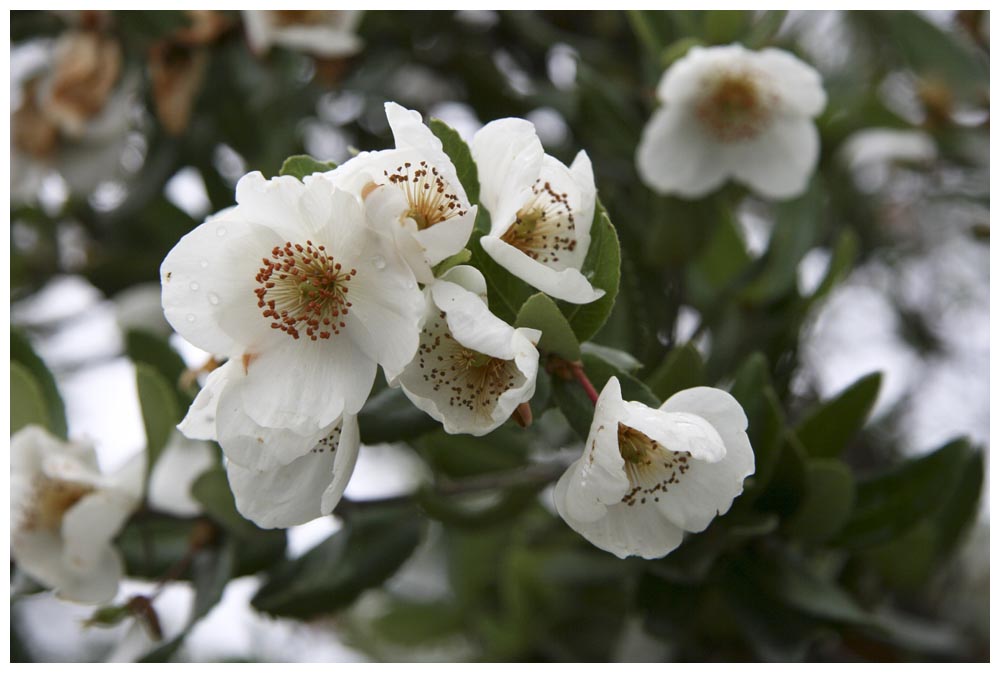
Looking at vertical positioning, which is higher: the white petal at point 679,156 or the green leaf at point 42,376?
the white petal at point 679,156

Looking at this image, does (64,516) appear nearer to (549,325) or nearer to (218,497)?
(218,497)

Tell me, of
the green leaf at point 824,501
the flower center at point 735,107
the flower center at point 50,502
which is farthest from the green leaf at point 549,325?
the flower center at point 735,107

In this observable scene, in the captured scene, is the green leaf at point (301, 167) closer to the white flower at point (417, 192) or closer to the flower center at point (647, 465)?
the white flower at point (417, 192)

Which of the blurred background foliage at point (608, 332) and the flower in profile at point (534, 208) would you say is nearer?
the flower in profile at point (534, 208)

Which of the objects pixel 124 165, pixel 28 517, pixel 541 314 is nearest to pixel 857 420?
pixel 541 314

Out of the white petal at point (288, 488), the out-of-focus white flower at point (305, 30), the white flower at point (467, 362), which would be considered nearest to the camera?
the white flower at point (467, 362)

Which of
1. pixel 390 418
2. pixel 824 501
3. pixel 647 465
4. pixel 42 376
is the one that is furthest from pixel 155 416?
pixel 824 501

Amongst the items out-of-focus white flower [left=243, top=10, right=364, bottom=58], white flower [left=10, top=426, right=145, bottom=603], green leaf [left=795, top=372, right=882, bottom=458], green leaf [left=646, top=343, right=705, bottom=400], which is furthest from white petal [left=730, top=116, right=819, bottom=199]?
white flower [left=10, top=426, right=145, bottom=603]
